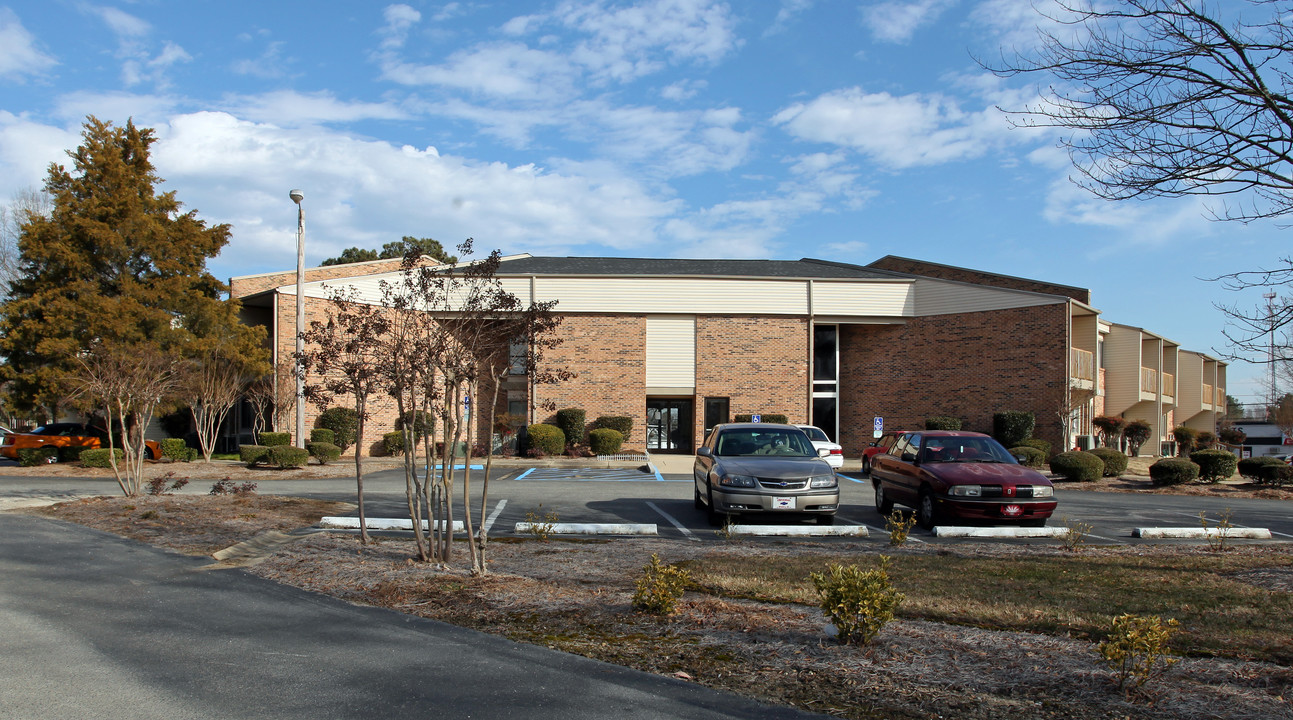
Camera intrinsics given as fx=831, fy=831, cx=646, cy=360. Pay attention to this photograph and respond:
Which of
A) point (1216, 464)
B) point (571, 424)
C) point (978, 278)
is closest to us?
point (1216, 464)

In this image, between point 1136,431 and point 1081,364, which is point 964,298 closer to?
Result: point 1081,364

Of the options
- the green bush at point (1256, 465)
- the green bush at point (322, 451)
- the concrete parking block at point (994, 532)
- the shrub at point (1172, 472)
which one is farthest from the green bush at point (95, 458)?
the green bush at point (1256, 465)

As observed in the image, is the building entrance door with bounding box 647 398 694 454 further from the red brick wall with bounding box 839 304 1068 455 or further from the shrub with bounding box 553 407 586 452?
the red brick wall with bounding box 839 304 1068 455

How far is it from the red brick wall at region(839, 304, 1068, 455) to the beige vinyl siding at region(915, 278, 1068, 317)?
0.27m

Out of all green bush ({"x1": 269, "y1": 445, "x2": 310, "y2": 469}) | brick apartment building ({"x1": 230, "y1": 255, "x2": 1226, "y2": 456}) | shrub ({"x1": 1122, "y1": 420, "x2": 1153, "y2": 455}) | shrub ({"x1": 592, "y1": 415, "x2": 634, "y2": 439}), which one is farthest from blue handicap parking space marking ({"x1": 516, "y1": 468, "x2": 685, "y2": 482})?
shrub ({"x1": 1122, "y1": 420, "x2": 1153, "y2": 455})

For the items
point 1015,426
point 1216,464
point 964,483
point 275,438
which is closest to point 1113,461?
point 1216,464

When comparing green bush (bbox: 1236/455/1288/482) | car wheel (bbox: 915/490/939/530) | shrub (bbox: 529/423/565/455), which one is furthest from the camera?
shrub (bbox: 529/423/565/455)

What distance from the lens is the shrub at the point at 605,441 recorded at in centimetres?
3177

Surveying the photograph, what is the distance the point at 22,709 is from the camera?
430 centimetres

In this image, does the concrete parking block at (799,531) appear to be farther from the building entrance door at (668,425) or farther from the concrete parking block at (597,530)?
the building entrance door at (668,425)

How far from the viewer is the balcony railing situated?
102ft

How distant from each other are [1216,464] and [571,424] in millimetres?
21110

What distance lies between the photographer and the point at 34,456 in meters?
24.0

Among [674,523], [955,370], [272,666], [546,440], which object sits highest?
[955,370]
